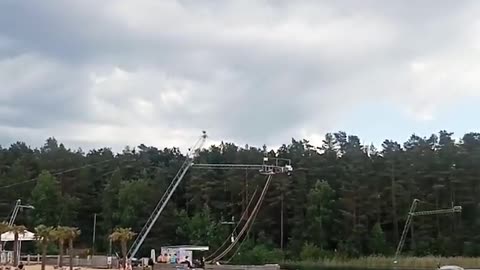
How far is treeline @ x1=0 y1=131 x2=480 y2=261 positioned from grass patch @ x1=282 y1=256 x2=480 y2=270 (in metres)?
3.28

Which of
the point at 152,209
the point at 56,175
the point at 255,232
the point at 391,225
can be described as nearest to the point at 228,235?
the point at 255,232

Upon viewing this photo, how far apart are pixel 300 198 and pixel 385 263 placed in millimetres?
17935

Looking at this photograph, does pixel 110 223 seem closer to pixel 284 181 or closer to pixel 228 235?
pixel 228 235

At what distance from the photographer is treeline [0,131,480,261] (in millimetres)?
92688

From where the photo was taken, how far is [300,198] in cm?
9844

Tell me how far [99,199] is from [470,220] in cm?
4824

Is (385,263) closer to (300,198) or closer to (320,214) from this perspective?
(320,214)

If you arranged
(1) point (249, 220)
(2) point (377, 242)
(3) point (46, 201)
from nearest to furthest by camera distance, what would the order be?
(2) point (377, 242) < (1) point (249, 220) < (3) point (46, 201)

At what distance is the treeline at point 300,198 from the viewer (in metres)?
92.7

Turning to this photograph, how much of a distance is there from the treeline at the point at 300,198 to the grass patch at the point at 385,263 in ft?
10.8

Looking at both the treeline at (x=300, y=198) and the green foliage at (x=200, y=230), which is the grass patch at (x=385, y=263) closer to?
the treeline at (x=300, y=198)

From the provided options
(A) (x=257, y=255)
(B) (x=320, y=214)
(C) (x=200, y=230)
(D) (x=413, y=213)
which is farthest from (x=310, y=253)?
(C) (x=200, y=230)

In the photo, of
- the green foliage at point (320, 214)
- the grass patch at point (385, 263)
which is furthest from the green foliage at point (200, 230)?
the green foliage at point (320, 214)

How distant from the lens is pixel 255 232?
3890 inches
